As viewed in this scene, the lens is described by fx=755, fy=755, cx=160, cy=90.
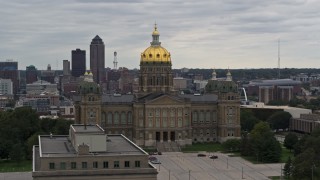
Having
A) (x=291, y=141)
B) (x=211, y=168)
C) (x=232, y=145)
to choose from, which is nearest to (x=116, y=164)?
(x=211, y=168)

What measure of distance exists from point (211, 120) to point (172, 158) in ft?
105

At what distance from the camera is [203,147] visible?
171 meters

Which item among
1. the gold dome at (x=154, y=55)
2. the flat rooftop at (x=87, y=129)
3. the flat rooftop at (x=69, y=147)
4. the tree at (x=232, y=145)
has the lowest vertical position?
the tree at (x=232, y=145)

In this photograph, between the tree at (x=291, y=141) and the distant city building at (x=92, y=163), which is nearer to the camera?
the distant city building at (x=92, y=163)

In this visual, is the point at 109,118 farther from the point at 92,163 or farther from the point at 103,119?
the point at 92,163

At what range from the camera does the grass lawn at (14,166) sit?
13250 centimetres

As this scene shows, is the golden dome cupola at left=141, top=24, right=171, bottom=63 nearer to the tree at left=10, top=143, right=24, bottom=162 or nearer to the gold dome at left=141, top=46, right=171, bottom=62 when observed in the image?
the gold dome at left=141, top=46, right=171, bottom=62

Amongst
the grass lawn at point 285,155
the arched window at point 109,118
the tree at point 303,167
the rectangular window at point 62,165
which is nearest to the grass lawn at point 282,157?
the grass lawn at point 285,155

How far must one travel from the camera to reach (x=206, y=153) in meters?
159

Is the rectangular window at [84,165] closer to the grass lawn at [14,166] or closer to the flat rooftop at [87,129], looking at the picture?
the flat rooftop at [87,129]

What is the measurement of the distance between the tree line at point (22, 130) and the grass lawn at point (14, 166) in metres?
1.06

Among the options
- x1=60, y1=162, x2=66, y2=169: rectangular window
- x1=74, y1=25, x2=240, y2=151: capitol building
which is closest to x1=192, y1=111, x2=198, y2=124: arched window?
x1=74, y1=25, x2=240, y2=151: capitol building

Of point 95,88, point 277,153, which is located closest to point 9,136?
point 95,88

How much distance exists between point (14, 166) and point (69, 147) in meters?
47.3
